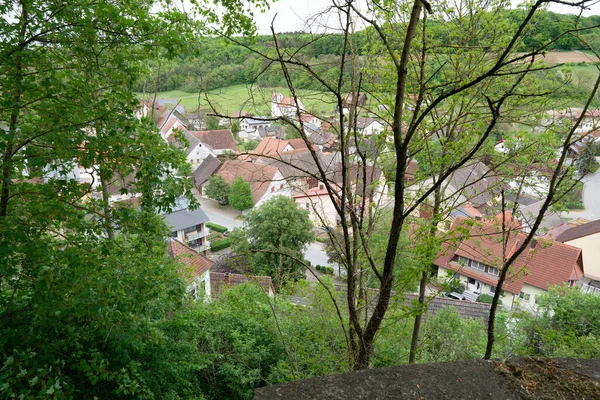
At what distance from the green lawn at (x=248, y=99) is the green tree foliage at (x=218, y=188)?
22.9m

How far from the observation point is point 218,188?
87.4 feet

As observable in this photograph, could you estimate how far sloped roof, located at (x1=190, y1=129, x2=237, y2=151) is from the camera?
35878 millimetres

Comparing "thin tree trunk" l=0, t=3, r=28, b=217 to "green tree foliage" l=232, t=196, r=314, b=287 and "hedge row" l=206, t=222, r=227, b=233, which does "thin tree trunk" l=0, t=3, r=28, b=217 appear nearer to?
"green tree foliage" l=232, t=196, r=314, b=287

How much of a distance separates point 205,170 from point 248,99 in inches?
1112

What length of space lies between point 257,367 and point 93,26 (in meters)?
5.86

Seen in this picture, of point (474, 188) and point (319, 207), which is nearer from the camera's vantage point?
point (474, 188)

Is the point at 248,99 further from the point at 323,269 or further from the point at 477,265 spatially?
the point at 323,269

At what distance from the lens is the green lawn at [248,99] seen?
3396mm

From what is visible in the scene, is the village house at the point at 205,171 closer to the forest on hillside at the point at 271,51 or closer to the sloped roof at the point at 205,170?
the sloped roof at the point at 205,170

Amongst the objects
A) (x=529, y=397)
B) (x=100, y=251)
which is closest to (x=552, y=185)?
(x=529, y=397)

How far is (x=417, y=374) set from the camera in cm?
170

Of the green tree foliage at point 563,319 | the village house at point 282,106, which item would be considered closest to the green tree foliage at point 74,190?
the village house at point 282,106

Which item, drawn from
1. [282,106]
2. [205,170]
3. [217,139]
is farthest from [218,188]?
[282,106]

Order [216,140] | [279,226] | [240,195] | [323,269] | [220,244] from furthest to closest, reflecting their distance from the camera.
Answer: [216,140]
[240,195]
[220,244]
[323,269]
[279,226]
